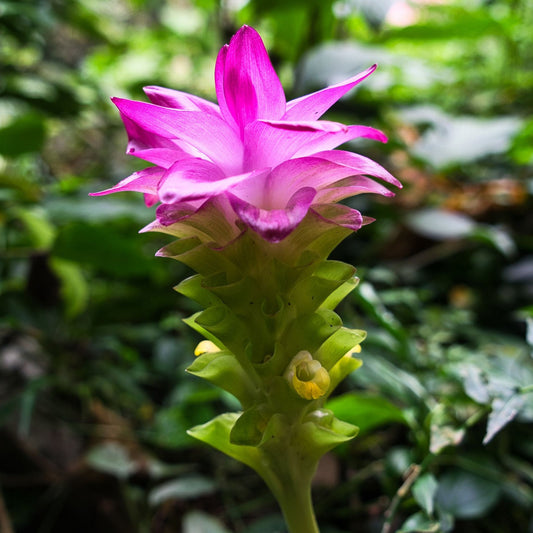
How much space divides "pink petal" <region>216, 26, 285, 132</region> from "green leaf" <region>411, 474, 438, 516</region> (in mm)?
344

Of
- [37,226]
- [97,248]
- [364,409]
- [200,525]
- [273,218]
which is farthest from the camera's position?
[37,226]

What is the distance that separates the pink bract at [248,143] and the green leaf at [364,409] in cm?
31

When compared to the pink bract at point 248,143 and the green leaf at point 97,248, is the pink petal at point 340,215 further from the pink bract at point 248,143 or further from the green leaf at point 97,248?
the green leaf at point 97,248

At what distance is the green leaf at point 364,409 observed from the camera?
Answer: 57cm

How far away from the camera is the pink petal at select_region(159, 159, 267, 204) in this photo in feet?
0.89

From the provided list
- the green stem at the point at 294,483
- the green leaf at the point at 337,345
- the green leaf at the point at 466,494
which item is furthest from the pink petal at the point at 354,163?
the green leaf at the point at 466,494

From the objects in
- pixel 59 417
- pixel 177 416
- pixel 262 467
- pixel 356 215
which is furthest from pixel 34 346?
pixel 356 215

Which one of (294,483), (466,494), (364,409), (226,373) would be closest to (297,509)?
(294,483)

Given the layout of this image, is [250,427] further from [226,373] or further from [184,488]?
[184,488]

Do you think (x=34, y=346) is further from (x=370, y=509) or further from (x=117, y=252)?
(x=370, y=509)

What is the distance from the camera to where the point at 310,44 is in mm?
1524

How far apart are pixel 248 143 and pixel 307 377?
0.16 m

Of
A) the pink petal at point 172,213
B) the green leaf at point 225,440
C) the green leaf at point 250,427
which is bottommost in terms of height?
the green leaf at point 225,440

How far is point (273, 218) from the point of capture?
28 cm
